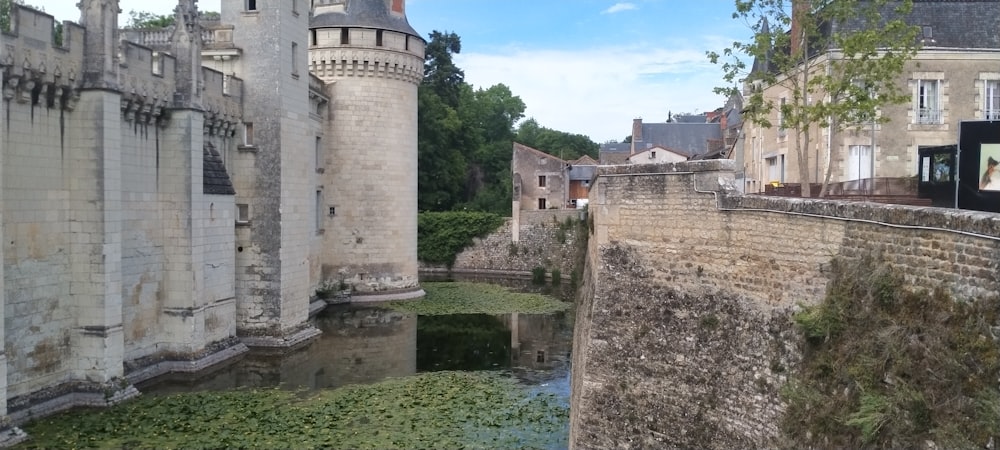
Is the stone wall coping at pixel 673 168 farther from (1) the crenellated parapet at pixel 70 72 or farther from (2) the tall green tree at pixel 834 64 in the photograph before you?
(1) the crenellated parapet at pixel 70 72

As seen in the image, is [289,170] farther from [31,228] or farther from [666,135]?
[666,135]

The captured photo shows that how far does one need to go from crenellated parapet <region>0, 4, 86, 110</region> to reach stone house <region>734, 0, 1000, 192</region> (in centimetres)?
1537

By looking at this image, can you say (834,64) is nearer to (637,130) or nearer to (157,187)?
(157,187)

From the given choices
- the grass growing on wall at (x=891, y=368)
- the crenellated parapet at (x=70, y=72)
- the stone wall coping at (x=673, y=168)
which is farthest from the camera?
the crenellated parapet at (x=70, y=72)

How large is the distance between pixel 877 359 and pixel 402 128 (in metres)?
25.6

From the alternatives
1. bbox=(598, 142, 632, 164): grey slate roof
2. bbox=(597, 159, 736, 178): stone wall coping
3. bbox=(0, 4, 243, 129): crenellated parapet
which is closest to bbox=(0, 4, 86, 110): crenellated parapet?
bbox=(0, 4, 243, 129): crenellated parapet

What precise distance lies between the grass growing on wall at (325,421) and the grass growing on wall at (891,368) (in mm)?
6177

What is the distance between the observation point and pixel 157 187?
1823 cm

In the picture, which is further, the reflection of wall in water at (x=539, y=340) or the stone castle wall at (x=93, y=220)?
the reflection of wall in water at (x=539, y=340)

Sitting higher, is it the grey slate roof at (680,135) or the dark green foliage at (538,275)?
the grey slate roof at (680,135)

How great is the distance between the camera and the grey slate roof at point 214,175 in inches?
790

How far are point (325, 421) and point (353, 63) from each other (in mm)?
18097

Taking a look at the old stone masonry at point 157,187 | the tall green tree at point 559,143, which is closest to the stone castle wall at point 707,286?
the old stone masonry at point 157,187

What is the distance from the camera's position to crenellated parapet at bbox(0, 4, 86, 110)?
13.8 m
